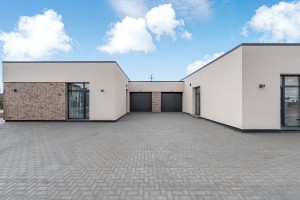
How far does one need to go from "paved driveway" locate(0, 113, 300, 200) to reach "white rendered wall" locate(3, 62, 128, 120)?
5157 millimetres

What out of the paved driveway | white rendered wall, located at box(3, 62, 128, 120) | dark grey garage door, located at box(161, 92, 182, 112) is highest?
white rendered wall, located at box(3, 62, 128, 120)

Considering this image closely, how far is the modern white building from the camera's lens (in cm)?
773

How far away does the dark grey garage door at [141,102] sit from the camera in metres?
19.7

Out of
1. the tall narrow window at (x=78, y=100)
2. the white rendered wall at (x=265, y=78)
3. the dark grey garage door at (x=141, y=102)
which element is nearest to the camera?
the white rendered wall at (x=265, y=78)

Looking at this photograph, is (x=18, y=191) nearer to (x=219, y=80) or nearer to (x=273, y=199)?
(x=273, y=199)

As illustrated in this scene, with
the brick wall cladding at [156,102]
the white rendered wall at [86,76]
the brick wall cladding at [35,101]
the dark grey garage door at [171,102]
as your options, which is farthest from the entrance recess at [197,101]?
the brick wall cladding at [35,101]

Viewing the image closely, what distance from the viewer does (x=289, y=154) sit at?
473 centimetres

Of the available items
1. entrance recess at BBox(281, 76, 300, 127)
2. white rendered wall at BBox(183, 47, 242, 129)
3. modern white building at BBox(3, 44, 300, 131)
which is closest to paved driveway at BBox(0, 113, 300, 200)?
modern white building at BBox(3, 44, 300, 131)

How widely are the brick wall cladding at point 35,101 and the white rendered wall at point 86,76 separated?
1.52 ft

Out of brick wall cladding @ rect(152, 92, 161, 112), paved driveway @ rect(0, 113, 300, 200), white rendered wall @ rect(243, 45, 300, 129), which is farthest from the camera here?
brick wall cladding @ rect(152, 92, 161, 112)

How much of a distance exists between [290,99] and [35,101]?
14476 mm

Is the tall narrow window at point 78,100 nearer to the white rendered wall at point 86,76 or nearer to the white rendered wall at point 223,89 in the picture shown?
the white rendered wall at point 86,76

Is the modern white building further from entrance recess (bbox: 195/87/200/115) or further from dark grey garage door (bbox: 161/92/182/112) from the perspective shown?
dark grey garage door (bbox: 161/92/182/112)

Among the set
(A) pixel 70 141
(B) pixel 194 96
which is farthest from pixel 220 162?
(B) pixel 194 96
